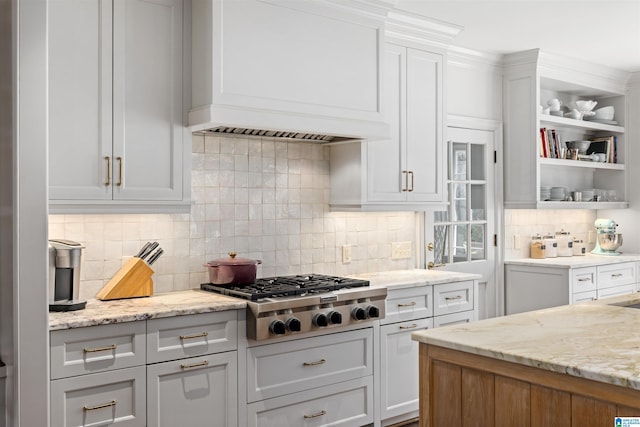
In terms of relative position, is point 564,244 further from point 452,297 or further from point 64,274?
point 64,274

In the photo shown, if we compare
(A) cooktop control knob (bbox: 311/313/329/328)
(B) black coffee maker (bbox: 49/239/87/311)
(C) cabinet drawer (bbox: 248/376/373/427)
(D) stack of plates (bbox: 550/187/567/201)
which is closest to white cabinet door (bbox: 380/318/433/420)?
(C) cabinet drawer (bbox: 248/376/373/427)

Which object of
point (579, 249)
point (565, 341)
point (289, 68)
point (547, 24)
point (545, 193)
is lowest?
point (565, 341)

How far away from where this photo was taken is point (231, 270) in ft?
11.2

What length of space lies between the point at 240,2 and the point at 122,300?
1.64m

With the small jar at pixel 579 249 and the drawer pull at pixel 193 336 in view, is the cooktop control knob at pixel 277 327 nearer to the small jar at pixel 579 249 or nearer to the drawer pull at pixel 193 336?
the drawer pull at pixel 193 336

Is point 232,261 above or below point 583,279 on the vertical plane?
above

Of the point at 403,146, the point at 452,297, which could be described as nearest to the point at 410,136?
the point at 403,146

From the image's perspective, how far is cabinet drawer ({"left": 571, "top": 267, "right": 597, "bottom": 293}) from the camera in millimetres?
4980

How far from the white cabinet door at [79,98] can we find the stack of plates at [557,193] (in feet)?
13.1

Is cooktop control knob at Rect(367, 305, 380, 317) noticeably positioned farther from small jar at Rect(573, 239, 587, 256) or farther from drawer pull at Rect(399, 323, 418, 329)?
small jar at Rect(573, 239, 587, 256)

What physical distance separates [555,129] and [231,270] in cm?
378

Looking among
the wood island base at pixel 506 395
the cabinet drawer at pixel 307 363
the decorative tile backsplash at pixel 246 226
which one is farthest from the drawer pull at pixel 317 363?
the wood island base at pixel 506 395

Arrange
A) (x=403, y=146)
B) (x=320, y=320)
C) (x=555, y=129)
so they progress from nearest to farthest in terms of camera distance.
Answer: (x=320, y=320), (x=403, y=146), (x=555, y=129)

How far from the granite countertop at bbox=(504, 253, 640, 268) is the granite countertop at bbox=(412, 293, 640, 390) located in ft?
7.86
